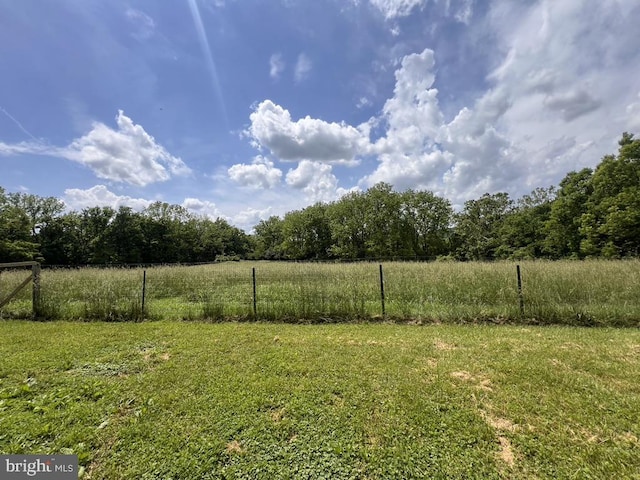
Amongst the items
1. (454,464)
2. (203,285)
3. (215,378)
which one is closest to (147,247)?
(203,285)

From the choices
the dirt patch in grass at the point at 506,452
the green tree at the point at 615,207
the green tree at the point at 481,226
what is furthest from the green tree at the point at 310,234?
the dirt patch in grass at the point at 506,452

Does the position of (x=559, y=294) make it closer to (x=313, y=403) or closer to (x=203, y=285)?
(x=313, y=403)

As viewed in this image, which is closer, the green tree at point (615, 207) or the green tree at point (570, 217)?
the green tree at point (615, 207)

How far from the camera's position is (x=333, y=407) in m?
2.68

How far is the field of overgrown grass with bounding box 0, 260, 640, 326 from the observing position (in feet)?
19.2

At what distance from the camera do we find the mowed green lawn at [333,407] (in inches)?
78.7

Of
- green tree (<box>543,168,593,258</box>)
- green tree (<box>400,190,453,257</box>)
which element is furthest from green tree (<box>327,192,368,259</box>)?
green tree (<box>543,168,593,258</box>)

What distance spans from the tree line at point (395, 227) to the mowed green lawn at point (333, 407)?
20.8 m

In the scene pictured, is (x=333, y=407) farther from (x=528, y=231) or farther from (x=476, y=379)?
(x=528, y=231)

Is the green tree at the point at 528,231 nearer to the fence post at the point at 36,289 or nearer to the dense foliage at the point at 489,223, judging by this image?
the dense foliage at the point at 489,223

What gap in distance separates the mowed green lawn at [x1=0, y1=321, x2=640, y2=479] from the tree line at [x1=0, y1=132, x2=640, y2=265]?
2079cm

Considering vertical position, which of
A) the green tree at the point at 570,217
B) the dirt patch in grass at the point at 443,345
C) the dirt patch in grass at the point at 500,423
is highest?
the green tree at the point at 570,217

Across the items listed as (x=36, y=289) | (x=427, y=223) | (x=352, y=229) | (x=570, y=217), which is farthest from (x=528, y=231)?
(x=36, y=289)

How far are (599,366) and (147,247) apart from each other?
48.3m
